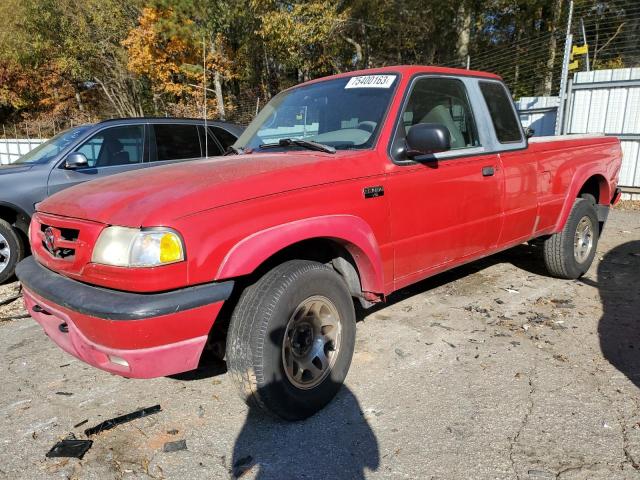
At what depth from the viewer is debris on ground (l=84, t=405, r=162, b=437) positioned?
255 centimetres

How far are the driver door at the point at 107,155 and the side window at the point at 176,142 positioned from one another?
21cm

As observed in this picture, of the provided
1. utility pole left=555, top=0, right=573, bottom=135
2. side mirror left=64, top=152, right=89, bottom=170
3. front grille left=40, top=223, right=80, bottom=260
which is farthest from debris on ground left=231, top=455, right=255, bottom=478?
utility pole left=555, top=0, right=573, bottom=135

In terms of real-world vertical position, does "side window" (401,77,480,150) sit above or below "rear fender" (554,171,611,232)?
above

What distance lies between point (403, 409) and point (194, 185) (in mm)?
1723

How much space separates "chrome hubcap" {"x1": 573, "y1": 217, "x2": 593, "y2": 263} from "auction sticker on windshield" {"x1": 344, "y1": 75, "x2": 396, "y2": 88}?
2838mm

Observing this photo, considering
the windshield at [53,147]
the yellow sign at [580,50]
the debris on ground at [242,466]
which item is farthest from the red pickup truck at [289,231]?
the yellow sign at [580,50]

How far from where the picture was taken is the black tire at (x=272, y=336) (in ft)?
7.57

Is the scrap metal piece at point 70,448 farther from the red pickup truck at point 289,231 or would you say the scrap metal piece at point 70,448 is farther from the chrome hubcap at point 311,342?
the chrome hubcap at point 311,342

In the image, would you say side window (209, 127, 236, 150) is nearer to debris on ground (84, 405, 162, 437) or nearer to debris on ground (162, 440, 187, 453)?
debris on ground (84, 405, 162, 437)

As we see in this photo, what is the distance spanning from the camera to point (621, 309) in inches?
161

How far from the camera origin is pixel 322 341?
2.70m

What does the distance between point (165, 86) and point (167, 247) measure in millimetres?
23651

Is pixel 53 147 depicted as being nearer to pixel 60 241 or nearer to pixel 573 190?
pixel 60 241

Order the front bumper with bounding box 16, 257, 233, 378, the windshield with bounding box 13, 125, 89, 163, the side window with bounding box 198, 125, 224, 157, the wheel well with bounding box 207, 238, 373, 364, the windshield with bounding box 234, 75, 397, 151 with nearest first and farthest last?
the front bumper with bounding box 16, 257, 233, 378
the wheel well with bounding box 207, 238, 373, 364
the windshield with bounding box 234, 75, 397, 151
the windshield with bounding box 13, 125, 89, 163
the side window with bounding box 198, 125, 224, 157
